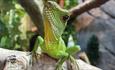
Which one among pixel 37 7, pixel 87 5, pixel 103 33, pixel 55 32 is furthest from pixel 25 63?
pixel 103 33

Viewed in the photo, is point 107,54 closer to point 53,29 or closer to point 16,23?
point 16,23

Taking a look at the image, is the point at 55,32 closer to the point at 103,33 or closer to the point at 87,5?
the point at 87,5

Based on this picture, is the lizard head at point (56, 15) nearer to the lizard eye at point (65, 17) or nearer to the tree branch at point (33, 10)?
the lizard eye at point (65, 17)

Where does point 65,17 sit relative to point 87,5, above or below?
above

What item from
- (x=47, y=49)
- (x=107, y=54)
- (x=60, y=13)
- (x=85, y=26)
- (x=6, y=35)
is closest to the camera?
(x=60, y=13)

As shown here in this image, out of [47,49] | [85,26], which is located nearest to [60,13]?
[47,49]

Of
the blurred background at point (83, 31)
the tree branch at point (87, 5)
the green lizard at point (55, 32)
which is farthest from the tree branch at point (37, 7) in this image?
the green lizard at point (55, 32)
